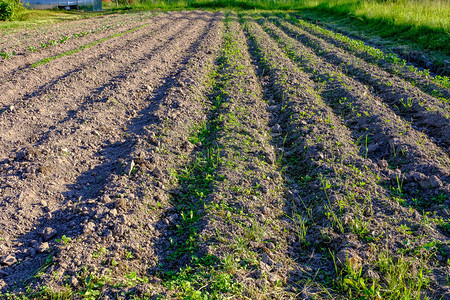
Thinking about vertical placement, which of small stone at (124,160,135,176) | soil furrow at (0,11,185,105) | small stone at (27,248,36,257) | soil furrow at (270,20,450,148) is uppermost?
soil furrow at (0,11,185,105)

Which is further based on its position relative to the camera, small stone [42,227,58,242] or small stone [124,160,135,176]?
small stone [124,160,135,176]

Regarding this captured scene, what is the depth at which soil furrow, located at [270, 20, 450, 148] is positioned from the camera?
4.88 m

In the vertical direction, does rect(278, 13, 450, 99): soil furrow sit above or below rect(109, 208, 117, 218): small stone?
above

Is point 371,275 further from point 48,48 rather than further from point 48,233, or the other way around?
point 48,48

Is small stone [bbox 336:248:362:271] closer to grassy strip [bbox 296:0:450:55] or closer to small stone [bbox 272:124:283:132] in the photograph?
small stone [bbox 272:124:283:132]

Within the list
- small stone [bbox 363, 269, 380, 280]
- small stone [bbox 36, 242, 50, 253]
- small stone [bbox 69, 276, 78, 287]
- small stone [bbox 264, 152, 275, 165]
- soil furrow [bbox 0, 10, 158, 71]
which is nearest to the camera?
small stone [bbox 69, 276, 78, 287]

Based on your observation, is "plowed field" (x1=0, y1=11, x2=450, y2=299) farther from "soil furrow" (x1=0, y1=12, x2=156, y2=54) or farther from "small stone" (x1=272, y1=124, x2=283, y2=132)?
"soil furrow" (x1=0, y1=12, x2=156, y2=54)

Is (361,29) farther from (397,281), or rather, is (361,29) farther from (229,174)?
(397,281)

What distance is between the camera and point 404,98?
5734mm

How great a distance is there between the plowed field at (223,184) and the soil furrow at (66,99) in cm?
3

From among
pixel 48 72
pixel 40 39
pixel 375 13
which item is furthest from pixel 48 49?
pixel 375 13

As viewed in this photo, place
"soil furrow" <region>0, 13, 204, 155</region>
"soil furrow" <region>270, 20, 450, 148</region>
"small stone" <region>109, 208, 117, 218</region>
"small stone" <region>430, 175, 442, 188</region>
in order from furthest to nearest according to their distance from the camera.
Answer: "soil furrow" <region>270, 20, 450, 148</region> → "soil furrow" <region>0, 13, 204, 155</region> → "small stone" <region>430, 175, 442, 188</region> → "small stone" <region>109, 208, 117, 218</region>

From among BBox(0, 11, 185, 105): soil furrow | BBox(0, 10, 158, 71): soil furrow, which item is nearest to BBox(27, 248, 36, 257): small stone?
BBox(0, 11, 185, 105): soil furrow

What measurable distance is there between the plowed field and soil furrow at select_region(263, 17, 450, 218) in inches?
0.9
